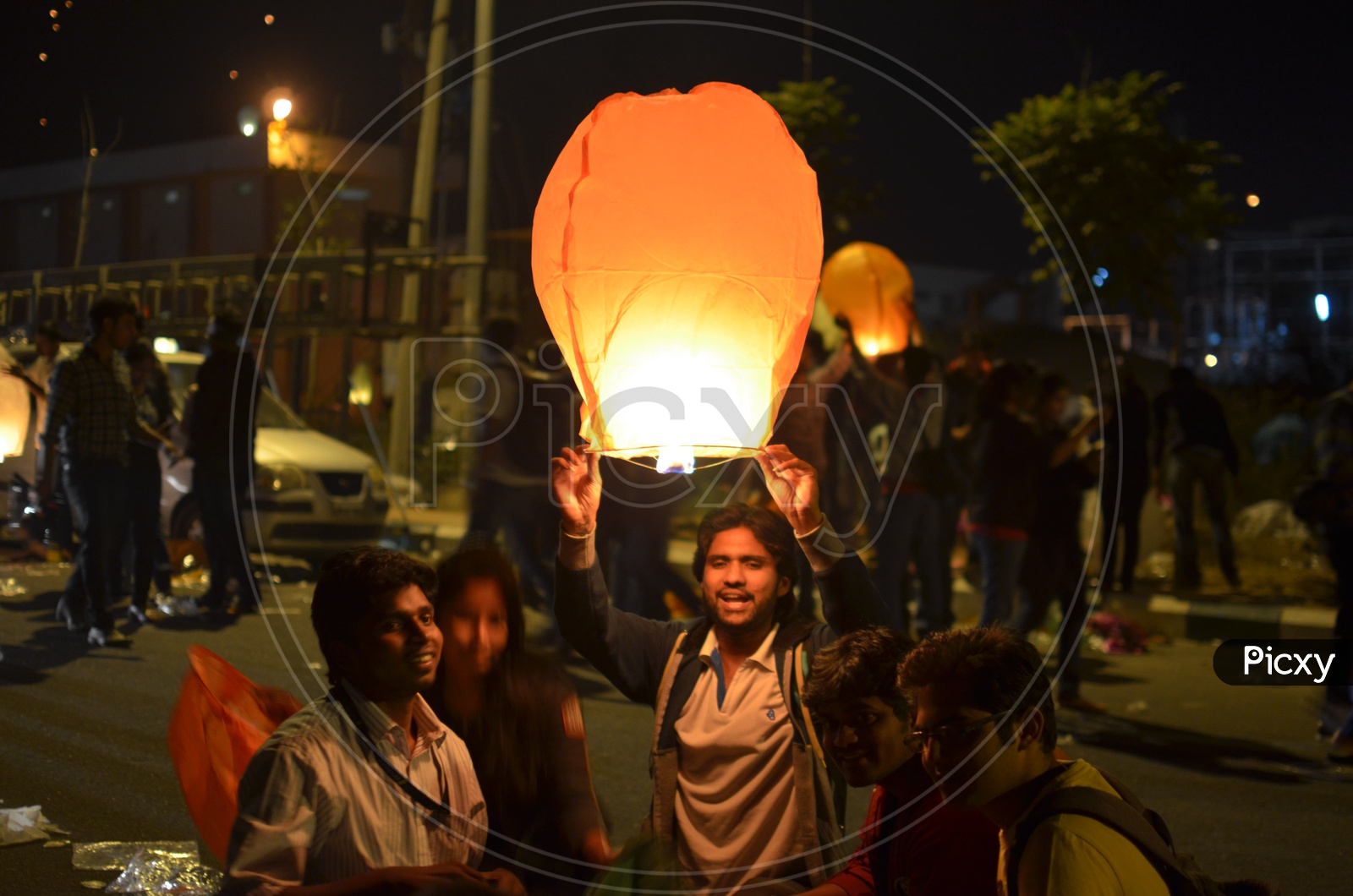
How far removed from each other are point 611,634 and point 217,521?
5127 millimetres

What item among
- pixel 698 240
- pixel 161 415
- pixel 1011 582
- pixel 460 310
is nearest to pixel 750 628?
pixel 698 240

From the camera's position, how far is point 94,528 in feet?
21.1

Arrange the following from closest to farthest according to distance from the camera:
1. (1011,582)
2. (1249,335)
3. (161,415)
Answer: (1011,582) → (161,415) → (1249,335)

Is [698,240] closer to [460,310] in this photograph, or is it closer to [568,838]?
[568,838]

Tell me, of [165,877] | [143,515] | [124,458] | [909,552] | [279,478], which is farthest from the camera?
[279,478]

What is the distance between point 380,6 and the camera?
11195mm

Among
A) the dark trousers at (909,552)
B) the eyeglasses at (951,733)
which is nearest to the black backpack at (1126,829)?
the eyeglasses at (951,733)

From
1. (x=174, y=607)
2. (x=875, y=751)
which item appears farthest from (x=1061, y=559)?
(x=174, y=607)

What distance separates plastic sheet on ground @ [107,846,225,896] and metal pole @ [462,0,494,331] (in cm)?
820

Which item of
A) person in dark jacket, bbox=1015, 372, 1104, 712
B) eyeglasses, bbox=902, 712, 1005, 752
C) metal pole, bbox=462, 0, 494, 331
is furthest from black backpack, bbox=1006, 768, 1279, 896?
metal pole, bbox=462, 0, 494, 331

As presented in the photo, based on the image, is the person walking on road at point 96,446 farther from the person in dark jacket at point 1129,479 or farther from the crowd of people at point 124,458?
the person in dark jacket at point 1129,479

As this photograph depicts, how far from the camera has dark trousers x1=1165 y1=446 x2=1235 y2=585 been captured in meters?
9.48

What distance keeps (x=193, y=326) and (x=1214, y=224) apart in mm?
9852

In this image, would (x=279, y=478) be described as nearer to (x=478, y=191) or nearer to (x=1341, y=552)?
(x=478, y=191)
